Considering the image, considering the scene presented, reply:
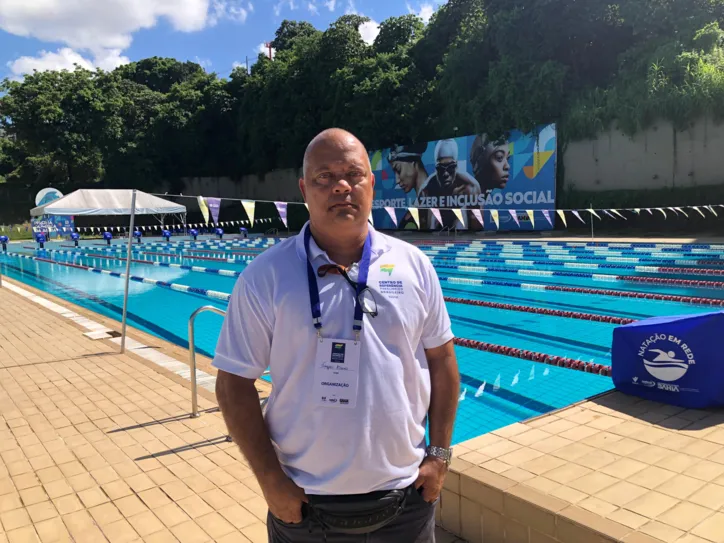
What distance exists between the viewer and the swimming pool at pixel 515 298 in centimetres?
540

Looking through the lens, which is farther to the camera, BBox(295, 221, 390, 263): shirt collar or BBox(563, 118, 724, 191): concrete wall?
BBox(563, 118, 724, 191): concrete wall

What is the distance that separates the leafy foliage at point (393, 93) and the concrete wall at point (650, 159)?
0.47 meters

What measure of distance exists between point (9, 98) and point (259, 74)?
587 inches

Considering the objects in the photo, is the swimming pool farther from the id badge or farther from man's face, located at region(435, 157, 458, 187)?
man's face, located at region(435, 157, 458, 187)

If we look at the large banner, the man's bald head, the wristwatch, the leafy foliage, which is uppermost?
the leafy foliage

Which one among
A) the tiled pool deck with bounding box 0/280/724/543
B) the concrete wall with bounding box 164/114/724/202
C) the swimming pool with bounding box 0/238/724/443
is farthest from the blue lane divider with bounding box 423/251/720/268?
the tiled pool deck with bounding box 0/280/724/543

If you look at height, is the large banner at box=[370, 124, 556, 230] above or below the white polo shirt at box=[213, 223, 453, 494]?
above

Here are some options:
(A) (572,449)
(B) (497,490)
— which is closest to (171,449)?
(B) (497,490)

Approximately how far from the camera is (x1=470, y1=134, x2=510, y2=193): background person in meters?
→ 23.3

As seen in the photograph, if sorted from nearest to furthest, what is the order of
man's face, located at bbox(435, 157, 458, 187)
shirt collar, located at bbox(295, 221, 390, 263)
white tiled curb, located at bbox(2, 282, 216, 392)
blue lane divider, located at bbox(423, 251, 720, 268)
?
1. shirt collar, located at bbox(295, 221, 390, 263)
2. white tiled curb, located at bbox(2, 282, 216, 392)
3. blue lane divider, located at bbox(423, 251, 720, 268)
4. man's face, located at bbox(435, 157, 458, 187)

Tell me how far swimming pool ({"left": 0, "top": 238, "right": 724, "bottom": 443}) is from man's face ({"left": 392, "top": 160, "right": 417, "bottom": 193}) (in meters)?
8.59

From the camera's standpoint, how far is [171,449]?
337 centimetres

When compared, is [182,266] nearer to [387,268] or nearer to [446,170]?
[387,268]

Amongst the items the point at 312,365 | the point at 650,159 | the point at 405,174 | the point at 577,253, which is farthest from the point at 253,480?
the point at 405,174
